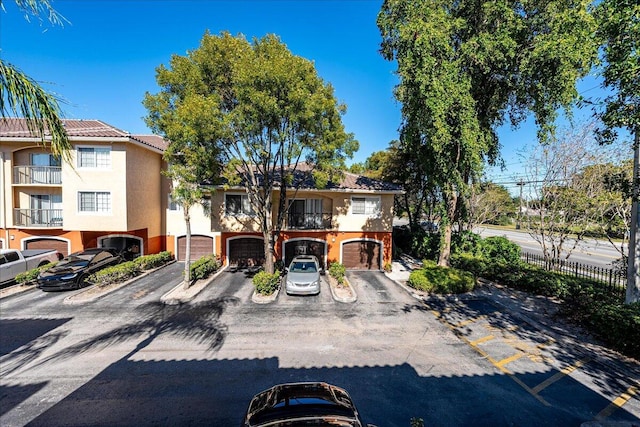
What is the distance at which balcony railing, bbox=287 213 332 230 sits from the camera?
1945 centimetres

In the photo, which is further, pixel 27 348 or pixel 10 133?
pixel 10 133

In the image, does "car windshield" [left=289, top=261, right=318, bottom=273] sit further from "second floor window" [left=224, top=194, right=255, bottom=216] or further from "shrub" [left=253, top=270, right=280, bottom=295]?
"second floor window" [left=224, top=194, right=255, bottom=216]

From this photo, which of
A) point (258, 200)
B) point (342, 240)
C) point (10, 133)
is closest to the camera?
point (258, 200)

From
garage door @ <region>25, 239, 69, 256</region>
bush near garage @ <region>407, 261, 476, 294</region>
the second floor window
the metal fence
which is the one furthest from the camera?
the second floor window

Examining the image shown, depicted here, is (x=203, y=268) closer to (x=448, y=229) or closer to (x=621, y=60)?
(x=448, y=229)

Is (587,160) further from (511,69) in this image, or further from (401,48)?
(401,48)

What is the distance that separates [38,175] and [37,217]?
9.07ft

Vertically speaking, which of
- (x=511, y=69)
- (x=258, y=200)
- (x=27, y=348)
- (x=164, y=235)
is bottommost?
(x=27, y=348)

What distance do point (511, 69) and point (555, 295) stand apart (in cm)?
1096

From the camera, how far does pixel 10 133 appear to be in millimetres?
17422

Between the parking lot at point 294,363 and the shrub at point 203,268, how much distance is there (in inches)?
115

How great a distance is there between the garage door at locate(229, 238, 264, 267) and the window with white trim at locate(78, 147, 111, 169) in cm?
904

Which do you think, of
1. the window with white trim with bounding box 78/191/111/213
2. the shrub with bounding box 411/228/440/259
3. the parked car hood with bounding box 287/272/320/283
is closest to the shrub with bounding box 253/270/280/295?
the parked car hood with bounding box 287/272/320/283

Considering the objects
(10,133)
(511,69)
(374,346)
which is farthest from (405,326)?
(10,133)
